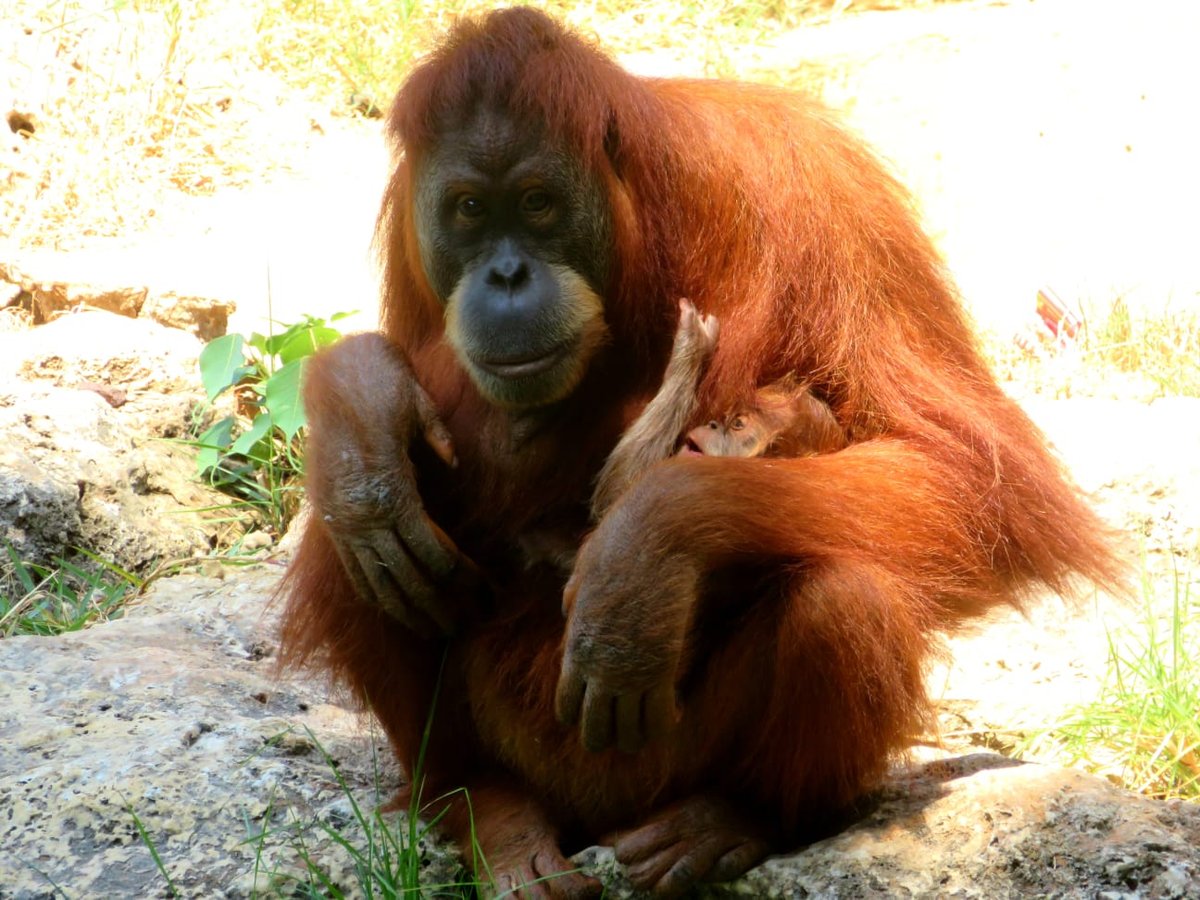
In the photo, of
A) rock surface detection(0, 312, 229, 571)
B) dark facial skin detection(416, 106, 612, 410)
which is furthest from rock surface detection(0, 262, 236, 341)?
dark facial skin detection(416, 106, 612, 410)

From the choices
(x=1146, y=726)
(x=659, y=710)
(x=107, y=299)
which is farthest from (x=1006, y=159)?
(x=659, y=710)

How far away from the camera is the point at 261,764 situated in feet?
10.1

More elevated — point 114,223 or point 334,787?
point 114,223

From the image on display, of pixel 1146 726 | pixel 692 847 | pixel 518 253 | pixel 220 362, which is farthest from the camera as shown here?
pixel 220 362

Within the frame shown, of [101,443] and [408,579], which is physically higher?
[408,579]

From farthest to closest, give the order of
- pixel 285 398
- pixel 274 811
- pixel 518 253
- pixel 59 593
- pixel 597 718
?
pixel 285 398 → pixel 59 593 → pixel 274 811 → pixel 518 253 → pixel 597 718

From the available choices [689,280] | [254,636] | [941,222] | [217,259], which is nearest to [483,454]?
[689,280]

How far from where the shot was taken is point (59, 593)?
440 centimetres

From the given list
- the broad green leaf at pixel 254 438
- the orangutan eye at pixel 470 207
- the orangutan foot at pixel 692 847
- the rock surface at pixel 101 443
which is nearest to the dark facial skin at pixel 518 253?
the orangutan eye at pixel 470 207

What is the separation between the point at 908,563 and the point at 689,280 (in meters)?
0.68

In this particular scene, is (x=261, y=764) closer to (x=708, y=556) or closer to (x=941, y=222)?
(x=708, y=556)

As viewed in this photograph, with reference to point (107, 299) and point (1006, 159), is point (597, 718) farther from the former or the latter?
point (1006, 159)

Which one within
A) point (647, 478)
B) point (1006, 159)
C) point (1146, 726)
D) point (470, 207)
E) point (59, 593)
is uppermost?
point (470, 207)

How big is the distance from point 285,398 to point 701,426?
2620 millimetres
